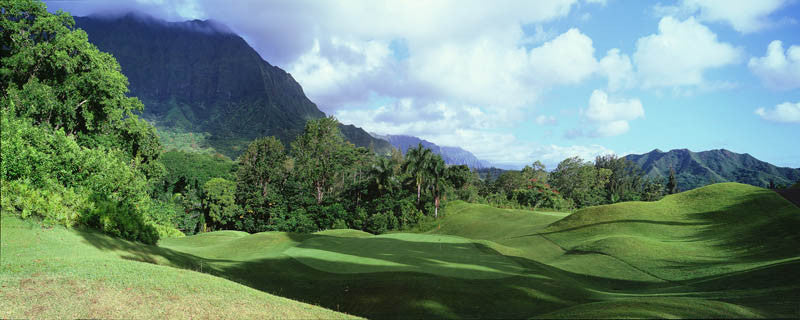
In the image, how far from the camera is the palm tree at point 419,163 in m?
52.3

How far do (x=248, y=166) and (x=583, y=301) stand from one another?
58641 mm

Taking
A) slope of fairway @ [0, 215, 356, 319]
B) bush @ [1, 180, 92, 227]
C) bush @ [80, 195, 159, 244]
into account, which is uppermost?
bush @ [1, 180, 92, 227]

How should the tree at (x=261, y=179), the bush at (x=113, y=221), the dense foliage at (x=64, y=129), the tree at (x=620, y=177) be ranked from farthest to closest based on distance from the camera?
the tree at (x=620, y=177) → the tree at (x=261, y=179) → the bush at (x=113, y=221) → the dense foliage at (x=64, y=129)

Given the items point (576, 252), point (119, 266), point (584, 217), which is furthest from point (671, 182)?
point (119, 266)

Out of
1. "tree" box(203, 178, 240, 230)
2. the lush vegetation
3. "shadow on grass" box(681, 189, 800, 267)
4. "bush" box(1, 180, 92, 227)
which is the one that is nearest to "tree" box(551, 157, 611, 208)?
the lush vegetation

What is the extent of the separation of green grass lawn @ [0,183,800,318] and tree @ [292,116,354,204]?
3097cm

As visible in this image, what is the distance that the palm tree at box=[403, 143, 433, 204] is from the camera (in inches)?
2060

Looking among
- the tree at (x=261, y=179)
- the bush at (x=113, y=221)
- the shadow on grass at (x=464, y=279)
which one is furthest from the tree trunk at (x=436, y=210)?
the bush at (x=113, y=221)

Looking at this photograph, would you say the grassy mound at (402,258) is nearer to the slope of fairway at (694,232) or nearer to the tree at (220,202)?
the slope of fairway at (694,232)

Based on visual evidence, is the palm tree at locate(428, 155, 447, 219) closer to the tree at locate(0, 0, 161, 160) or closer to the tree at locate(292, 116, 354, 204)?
the tree at locate(292, 116, 354, 204)

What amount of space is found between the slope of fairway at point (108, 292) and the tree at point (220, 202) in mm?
45160

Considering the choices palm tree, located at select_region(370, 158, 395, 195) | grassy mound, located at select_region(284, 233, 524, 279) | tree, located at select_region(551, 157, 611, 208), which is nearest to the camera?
grassy mound, located at select_region(284, 233, 524, 279)

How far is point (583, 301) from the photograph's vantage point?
1156 cm

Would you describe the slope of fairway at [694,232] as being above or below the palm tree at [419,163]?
below
